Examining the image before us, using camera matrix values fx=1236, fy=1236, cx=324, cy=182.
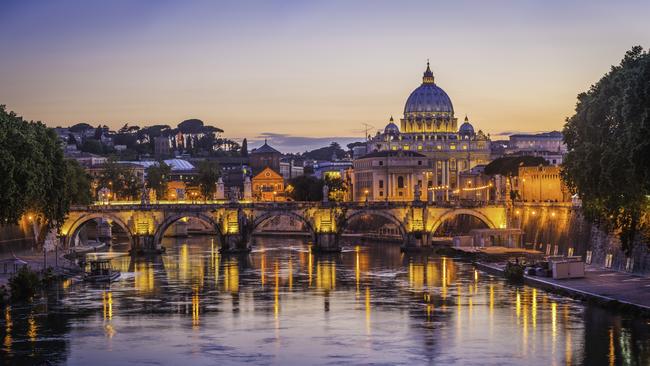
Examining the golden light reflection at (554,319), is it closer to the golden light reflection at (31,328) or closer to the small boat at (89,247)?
the golden light reflection at (31,328)

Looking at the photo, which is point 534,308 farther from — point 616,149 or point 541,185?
point 541,185

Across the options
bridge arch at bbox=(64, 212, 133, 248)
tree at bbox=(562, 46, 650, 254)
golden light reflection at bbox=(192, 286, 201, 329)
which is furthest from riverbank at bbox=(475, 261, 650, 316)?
bridge arch at bbox=(64, 212, 133, 248)

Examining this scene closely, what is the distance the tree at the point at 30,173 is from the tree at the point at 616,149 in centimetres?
2995

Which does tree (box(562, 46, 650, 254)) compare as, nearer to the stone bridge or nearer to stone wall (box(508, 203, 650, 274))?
stone wall (box(508, 203, 650, 274))

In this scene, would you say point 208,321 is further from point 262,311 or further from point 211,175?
point 211,175

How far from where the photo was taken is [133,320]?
58500mm

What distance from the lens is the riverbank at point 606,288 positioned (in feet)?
184

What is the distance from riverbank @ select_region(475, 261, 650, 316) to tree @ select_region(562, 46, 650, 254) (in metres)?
2.52

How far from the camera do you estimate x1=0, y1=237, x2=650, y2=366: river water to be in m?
47.9

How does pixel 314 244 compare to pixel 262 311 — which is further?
pixel 314 244

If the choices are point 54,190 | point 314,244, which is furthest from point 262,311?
point 314,244

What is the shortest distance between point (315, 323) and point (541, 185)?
188 feet

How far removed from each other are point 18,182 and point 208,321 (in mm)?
16853

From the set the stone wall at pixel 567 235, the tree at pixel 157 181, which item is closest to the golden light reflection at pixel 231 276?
the stone wall at pixel 567 235
